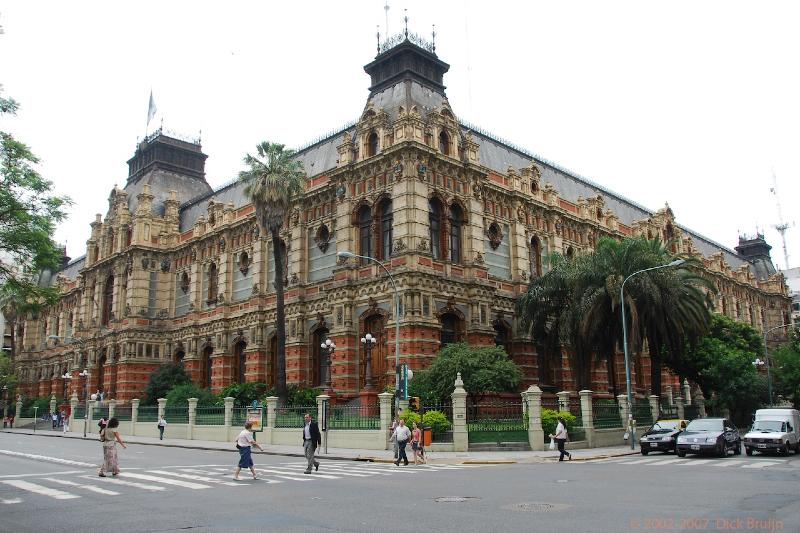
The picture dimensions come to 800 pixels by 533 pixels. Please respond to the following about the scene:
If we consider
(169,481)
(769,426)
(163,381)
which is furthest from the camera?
(163,381)

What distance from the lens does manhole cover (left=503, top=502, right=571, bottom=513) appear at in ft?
41.2

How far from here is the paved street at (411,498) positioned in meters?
11.3

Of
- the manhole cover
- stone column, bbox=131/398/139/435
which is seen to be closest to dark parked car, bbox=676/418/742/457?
the manhole cover

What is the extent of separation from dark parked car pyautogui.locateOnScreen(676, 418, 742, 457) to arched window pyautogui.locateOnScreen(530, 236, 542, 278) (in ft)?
68.1

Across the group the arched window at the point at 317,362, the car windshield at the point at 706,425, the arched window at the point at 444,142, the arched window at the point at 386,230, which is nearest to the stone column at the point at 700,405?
the car windshield at the point at 706,425

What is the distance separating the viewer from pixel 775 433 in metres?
28.7

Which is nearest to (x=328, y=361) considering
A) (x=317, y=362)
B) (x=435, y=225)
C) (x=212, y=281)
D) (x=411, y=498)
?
(x=317, y=362)

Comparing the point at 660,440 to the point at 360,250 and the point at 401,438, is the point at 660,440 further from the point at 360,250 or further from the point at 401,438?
the point at 360,250

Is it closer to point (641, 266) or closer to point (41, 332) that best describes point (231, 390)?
point (641, 266)

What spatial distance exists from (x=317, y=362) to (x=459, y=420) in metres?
16.4

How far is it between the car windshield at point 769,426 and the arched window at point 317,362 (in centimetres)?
2415

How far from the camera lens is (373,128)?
43.0 meters

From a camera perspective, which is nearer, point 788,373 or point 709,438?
point 709,438

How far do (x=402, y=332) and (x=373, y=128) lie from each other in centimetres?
1307
